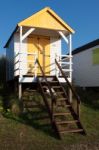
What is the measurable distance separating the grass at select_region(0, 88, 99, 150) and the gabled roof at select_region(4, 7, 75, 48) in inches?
181

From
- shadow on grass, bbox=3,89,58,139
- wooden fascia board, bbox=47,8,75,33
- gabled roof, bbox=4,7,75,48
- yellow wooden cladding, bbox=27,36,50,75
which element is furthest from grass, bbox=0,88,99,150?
wooden fascia board, bbox=47,8,75,33

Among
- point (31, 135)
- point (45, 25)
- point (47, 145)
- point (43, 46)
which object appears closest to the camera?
point (47, 145)

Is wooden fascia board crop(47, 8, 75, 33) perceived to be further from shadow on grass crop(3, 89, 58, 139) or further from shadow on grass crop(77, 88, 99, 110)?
shadow on grass crop(3, 89, 58, 139)

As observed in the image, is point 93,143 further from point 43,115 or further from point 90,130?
point 43,115

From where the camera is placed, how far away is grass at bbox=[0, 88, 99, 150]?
1171cm

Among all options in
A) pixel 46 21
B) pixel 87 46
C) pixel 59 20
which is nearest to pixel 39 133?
pixel 46 21

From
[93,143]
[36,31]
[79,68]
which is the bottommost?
[93,143]

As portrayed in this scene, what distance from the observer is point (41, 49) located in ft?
63.8

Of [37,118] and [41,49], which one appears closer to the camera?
[37,118]

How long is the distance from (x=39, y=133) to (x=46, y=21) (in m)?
7.18

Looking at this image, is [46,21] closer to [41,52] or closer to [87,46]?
[41,52]

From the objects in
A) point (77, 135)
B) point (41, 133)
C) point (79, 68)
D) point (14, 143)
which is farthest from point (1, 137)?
point (79, 68)

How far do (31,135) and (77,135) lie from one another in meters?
1.94

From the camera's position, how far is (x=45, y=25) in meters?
17.8
